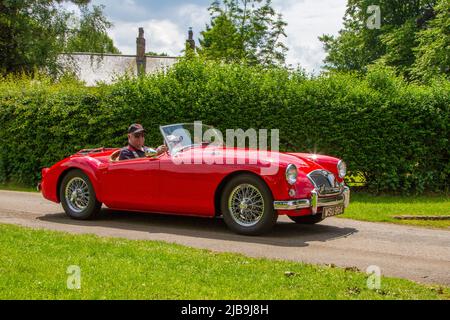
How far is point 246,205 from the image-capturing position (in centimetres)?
767

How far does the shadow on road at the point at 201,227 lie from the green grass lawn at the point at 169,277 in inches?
53.4

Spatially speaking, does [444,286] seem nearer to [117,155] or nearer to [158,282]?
[158,282]

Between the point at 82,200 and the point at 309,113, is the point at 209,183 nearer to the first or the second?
the point at 82,200

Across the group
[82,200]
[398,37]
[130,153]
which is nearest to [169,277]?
[130,153]

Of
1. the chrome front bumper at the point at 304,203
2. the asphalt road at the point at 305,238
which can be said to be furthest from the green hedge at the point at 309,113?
the chrome front bumper at the point at 304,203

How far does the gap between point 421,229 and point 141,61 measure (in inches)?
1766

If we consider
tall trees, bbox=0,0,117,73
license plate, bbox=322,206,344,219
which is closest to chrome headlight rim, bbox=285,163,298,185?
license plate, bbox=322,206,344,219

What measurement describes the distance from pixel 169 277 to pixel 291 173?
114 inches

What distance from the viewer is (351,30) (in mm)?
39688

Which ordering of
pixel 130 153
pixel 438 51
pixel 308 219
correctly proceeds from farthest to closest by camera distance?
pixel 438 51, pixel 130 153, pixel 308 219

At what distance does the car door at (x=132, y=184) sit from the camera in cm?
841

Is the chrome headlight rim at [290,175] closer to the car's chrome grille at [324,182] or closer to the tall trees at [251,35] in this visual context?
the car's chrome grille at [324,182]

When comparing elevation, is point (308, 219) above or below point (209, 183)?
below

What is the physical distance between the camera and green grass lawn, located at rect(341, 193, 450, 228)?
9695mm
